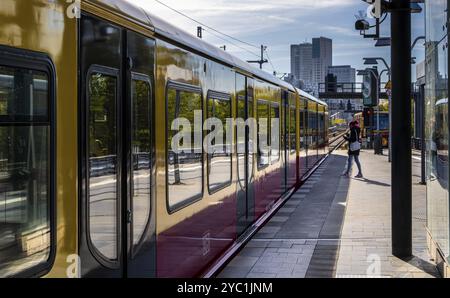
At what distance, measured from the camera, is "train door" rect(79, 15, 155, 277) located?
11.9 feet

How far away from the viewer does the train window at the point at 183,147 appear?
5215 mm

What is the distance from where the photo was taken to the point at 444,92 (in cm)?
588

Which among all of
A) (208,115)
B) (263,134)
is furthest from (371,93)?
(208,115)

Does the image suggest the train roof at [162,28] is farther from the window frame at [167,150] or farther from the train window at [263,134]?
the train window at [263,134]

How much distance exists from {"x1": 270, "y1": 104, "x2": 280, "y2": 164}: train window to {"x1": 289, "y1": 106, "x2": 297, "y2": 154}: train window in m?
2.14

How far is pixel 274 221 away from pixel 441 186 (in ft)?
15.2

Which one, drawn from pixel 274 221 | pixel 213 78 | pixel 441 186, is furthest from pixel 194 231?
pixel 274 221

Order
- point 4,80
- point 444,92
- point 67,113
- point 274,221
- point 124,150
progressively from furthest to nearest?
point 274,221, point 444,92, point 124,150, point 67,113, point 4,80

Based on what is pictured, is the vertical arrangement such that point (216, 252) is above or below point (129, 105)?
below

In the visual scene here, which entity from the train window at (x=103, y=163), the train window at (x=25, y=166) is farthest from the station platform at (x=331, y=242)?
the train window at (x=25, y=166)

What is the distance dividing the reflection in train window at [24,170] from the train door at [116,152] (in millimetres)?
390

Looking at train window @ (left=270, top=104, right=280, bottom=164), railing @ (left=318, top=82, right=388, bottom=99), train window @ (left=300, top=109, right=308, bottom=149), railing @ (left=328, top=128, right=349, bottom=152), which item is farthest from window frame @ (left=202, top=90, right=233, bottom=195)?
railing @ (left=318, top=82, right=388, bottom=99)

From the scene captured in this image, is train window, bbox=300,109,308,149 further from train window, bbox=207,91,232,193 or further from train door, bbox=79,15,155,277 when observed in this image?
train door, bbox=79,15,155,277

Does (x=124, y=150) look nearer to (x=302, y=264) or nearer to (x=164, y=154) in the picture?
(x=164, y=154)
